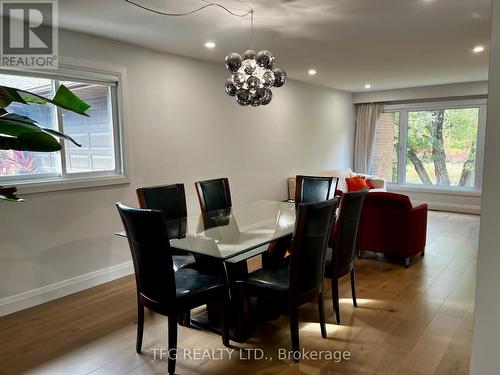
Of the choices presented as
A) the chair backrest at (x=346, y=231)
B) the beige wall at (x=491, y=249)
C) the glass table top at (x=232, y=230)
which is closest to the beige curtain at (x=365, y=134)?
the glass table top at (x=232, y=230)

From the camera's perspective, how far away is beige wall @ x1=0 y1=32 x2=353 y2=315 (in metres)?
3.08

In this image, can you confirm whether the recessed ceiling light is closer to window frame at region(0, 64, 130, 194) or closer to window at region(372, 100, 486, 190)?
window at region(372, 100, 486, 190)

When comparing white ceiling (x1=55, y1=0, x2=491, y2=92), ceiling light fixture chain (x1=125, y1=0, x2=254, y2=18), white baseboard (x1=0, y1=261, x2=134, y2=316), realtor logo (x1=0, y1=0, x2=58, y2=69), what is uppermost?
white ceiling (x1=55, y1=0, x2=491, y2=92)

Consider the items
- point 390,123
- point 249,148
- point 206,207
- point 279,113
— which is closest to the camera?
point 206,207

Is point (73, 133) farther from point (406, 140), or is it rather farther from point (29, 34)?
point (406, 140)

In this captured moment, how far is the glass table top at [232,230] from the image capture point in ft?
7.56

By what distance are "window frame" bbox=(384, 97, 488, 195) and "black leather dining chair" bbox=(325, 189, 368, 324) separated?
4974mm

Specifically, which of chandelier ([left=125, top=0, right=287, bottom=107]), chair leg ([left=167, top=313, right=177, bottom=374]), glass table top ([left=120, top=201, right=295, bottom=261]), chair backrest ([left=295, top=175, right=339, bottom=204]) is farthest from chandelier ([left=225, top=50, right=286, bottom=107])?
chair leg ([left=167, top=313, right=177, bottom=374])

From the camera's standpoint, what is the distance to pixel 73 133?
340 centimetres

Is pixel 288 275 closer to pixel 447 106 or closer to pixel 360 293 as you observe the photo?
pixel 360 293

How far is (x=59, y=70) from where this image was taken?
3143 millimetres

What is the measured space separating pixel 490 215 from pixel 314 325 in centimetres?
180

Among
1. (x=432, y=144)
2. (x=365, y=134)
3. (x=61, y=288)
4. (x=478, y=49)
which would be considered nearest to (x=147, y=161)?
(x=61, y=288)

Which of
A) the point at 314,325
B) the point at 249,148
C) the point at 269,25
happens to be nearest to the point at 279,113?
the point at 249,148
